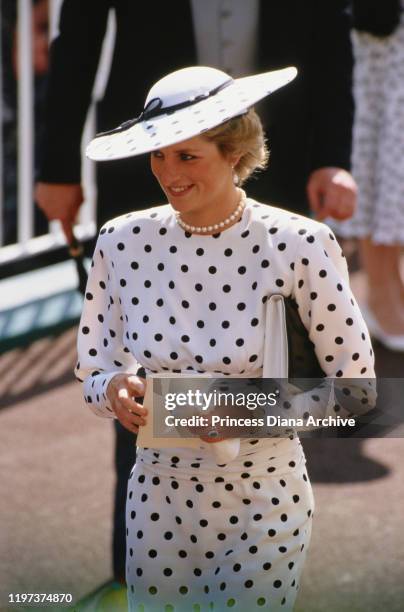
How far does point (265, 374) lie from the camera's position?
7.66 ft

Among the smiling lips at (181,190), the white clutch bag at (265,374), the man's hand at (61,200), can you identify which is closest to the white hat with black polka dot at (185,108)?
the smiling lips at (181,190)

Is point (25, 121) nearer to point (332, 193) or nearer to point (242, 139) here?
point (332, 193)

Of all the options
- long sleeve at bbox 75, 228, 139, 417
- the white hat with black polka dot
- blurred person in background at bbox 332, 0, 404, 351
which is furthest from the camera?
blurred person in background at bbox 332, 0, 404, 351

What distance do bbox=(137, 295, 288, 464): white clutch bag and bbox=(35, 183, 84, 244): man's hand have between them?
993 mm

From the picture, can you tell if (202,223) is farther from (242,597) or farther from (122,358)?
(242,597)

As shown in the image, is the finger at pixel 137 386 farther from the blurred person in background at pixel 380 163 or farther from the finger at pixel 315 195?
the blurred person in background at pixel 380 163

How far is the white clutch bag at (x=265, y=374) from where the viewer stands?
7.62ft

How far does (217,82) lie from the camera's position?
2.39m

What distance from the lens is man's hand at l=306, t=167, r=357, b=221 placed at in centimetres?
299

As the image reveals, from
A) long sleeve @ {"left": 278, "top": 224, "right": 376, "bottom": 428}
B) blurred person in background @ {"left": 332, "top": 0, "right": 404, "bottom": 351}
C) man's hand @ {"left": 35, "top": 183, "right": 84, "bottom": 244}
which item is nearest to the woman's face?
long sleeve @ {"left": 278, "top": 224, "right": 376, "bottom": 428}

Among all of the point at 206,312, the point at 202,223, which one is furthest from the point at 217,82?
the point at 206,312

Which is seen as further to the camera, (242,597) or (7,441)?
(7,441)

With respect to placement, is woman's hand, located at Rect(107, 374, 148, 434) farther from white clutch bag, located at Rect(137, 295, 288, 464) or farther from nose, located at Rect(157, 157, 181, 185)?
nose, located at Rect(157, 157, 181, 185)

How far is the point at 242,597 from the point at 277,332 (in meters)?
0.48
